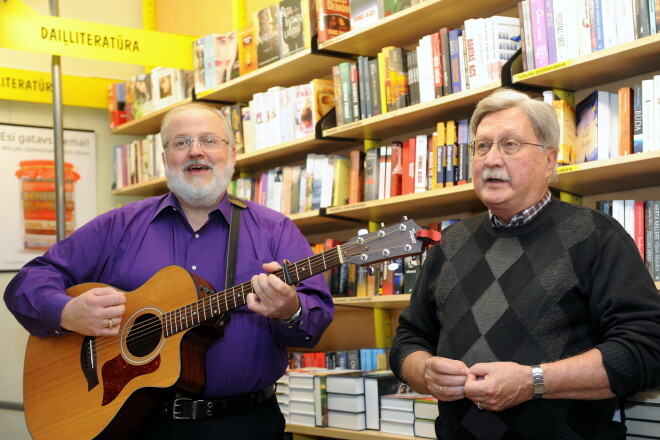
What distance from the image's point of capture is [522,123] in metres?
2.01

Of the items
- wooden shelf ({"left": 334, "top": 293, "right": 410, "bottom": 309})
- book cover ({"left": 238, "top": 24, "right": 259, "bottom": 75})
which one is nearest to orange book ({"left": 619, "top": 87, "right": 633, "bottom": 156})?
wooden shelf ({"left": 334, "top": 293, "right": 410, "bottom": 309})

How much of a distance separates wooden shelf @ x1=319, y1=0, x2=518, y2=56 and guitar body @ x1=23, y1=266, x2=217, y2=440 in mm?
1557

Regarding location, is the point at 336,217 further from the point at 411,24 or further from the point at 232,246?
the point at 232,246

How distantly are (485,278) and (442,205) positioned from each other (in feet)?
4.28

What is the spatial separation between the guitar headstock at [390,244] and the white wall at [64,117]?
3.74m

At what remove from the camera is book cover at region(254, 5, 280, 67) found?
385cm

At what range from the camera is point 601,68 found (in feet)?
8.52

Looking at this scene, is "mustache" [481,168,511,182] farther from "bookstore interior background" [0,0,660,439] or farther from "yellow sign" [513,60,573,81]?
"yellow sign" [513,60,573,81]

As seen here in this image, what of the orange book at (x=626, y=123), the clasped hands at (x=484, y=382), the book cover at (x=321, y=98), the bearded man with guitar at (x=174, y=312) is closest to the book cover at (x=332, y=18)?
the book cover at (x=321, y=98)

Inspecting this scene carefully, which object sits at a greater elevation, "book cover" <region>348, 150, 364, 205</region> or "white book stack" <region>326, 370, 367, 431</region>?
"book cover" <region>348, 150, 364, 205</region>

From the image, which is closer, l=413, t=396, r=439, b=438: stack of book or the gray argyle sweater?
the gray argyle sweater

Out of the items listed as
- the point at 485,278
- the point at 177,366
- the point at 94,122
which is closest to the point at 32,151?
the point at 94,122

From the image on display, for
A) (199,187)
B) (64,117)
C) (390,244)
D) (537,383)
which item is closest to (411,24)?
(199,187)

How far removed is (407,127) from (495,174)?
1.50 meters
